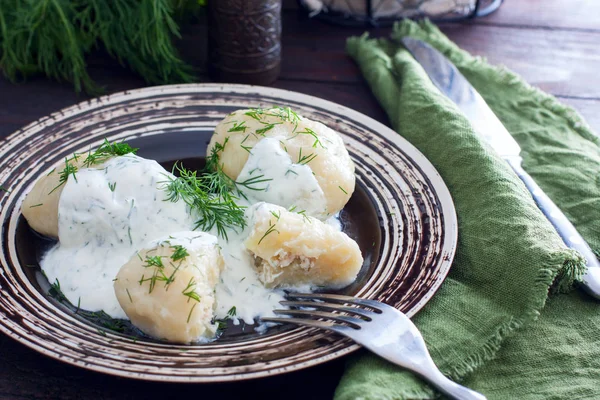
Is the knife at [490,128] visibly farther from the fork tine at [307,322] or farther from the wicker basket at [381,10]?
the fork tine at [307,322]

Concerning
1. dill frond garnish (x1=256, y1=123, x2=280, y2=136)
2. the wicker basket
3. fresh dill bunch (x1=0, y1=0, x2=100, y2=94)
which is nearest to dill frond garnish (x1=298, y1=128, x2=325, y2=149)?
dill frond garnish (x1=256, y1=123, x2=280, y2=136)

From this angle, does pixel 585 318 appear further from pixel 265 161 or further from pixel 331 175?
pixel 265 161

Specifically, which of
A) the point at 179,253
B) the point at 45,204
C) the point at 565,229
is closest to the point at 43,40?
the point at 45,204

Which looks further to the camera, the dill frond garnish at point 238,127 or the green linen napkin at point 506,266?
the dill frond garnish at point 238,127

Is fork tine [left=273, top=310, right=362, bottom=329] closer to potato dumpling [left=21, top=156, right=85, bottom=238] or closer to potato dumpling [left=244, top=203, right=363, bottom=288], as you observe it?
potato dumpling [left=244, top=203, right=363, bottom=288]

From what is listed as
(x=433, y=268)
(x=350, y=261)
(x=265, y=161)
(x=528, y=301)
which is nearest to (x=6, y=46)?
(x=265, y=161)

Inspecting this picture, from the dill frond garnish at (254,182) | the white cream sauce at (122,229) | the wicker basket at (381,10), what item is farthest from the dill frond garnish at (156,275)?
the wicker basket at (381,10)
